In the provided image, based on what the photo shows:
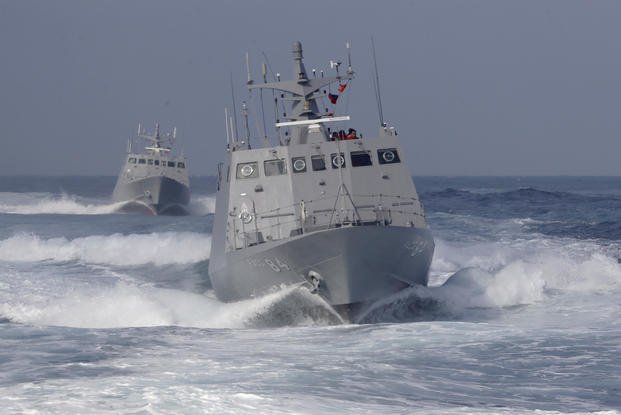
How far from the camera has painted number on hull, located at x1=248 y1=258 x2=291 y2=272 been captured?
17.0 meters

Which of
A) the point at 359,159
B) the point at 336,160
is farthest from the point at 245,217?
the point at 359,159

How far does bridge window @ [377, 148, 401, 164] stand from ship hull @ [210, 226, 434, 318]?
1.94 m

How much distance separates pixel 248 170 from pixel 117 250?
14.3m

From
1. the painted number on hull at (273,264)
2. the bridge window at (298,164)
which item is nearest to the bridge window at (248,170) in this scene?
the bridge window at (298,164)

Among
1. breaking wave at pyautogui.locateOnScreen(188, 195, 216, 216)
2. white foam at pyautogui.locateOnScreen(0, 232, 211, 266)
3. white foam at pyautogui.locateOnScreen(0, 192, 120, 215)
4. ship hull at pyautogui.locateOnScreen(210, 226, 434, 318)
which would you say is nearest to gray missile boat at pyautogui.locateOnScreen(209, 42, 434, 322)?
ship hull at pyautogui.locateOnScreen(210, 226, 434, 318)

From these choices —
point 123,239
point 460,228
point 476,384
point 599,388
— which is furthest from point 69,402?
point 460,228

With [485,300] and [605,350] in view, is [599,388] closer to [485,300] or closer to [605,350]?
[605,350]

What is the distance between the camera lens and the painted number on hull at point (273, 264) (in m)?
17.0

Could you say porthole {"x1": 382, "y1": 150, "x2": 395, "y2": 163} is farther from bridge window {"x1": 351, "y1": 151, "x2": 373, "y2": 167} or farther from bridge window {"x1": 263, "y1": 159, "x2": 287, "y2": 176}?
bridge window {"x1": 263, "y1": 159, "x2": 287, "y2": 176}

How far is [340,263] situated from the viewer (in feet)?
54.3

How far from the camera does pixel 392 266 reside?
1730cm

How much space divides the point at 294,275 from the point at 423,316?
2.86 meters

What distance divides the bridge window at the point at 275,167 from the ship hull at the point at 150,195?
43.6 m

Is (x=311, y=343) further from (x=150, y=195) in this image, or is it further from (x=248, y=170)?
(x=150, y=195)
